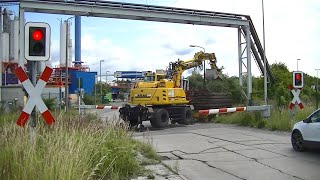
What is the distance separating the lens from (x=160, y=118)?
2400 cm

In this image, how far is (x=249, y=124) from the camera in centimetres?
2377

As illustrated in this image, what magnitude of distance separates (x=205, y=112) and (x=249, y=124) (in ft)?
10.5

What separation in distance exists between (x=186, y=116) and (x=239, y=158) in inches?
554

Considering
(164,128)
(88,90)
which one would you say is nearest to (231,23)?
(164,128)

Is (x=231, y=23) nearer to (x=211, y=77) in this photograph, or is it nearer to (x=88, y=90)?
(x=211, y=77)

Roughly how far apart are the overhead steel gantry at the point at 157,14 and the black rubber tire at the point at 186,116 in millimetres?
6122

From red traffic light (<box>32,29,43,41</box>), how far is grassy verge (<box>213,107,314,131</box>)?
15.1m

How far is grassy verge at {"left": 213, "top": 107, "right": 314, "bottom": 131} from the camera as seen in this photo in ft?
68.0

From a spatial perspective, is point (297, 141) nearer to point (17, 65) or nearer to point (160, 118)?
point (160, 118)

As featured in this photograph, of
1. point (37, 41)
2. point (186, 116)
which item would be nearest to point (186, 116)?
point (186, 116)

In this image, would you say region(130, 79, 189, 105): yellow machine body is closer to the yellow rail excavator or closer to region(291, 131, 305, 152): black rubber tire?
the yellow rail excavator

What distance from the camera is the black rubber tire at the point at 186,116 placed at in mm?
25766

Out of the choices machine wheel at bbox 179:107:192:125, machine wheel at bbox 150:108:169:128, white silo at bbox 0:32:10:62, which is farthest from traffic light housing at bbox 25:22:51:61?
white silo at bbox 0:32:10:62

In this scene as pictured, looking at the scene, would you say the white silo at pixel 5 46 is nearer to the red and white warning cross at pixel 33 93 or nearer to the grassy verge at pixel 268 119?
the grassy verge at pixel 268 119
